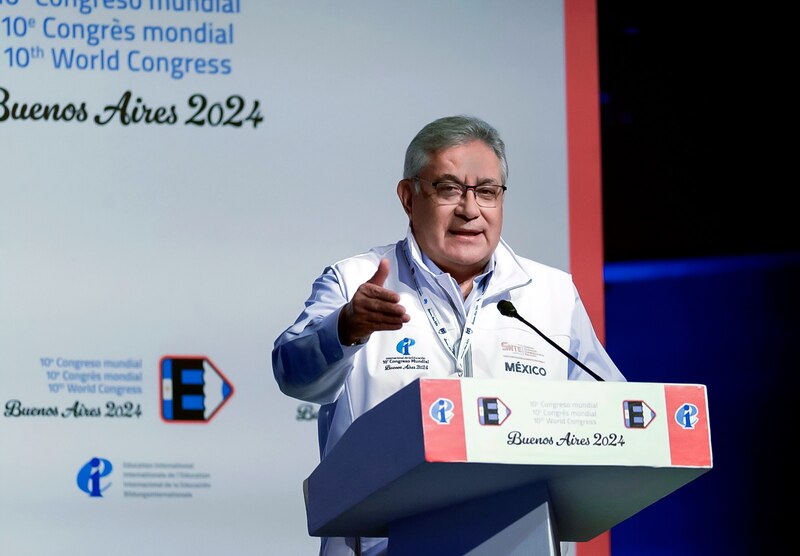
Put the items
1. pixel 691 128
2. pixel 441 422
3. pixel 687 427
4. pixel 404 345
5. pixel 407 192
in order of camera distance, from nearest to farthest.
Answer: pixel 441 422 → pixel 687 427 → pixel 404 345 → pixel 407 192 → pixel 691 128

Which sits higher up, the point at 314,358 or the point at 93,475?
the point at 314,358

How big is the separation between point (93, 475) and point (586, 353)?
1.64 metres

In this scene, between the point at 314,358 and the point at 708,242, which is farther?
the point at 708,242

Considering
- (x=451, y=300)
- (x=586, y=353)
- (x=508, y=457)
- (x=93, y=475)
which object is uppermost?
(x=451, y=300)

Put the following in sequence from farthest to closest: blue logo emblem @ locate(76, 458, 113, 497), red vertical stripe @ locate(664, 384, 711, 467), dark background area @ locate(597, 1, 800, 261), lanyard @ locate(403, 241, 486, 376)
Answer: dark background area @ locate(597, 1, 800, 261), blue logo emblem @ locate(76, 458, 113, 497), lanyard @ locate(403, 241, 486, 376), red vertical stripe @ locate(664, 384, 711, 467)

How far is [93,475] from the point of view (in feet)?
11.0

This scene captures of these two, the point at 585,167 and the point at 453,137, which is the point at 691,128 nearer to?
the point at 585,167

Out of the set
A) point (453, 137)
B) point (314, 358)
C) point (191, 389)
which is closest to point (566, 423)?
point (314, 358)

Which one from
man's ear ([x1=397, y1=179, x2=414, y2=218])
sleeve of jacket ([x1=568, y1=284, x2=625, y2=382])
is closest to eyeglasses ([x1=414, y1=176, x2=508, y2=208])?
man's ear ([x1=397, y1=179, x2=414, y2=218])

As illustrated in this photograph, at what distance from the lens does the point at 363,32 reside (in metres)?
3.65

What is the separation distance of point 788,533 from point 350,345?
3.06 metres

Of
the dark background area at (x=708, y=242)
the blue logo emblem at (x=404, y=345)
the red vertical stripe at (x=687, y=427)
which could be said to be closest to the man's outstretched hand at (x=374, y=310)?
the blue logo emblem at (x=404, y=345)

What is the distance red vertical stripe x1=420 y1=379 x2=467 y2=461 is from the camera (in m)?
1.40

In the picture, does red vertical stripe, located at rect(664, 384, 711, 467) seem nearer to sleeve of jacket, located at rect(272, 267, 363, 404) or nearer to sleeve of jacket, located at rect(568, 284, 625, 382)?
sleeve of jacket, located at rect(272, 267, 363, 404)
